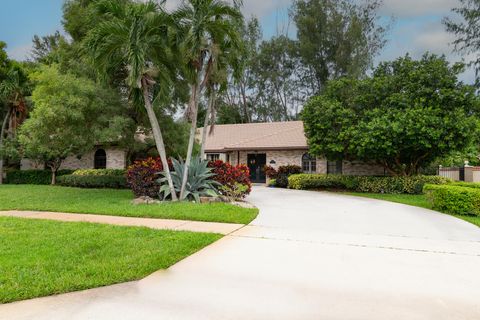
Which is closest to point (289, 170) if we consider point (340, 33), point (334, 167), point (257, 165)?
point (334, 167)

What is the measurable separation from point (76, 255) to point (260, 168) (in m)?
18.4

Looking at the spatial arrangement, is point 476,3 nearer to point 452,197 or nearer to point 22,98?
point 452,197

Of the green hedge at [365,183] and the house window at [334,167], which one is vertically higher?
the house window at [334,167]

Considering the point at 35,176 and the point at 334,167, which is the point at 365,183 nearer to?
the point at 334,167

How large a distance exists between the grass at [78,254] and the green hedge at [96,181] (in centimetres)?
1098

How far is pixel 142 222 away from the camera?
777 centimetres

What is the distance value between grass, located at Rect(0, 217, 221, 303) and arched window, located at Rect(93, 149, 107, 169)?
16.6 m

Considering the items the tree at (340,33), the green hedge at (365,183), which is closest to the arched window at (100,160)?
the green hedge at (365,183)

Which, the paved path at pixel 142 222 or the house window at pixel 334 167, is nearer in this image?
the paved path at pixel 142 222

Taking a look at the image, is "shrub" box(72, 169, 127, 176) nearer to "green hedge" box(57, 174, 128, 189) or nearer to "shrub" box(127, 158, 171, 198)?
"green hedge" box(57, 174, 128, 189)

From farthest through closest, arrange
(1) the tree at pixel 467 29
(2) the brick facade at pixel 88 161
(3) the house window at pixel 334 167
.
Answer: (1) the tree at pixel 467 29 < (2) the brick facade at pixel 88 161 < (3) the house window at pixel 334 167

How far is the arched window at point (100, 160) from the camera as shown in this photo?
23344 millimetres

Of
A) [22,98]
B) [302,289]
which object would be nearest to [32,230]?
[302,289]

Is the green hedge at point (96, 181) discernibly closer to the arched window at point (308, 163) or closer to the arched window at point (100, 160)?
the arched window at point (100, 160)
